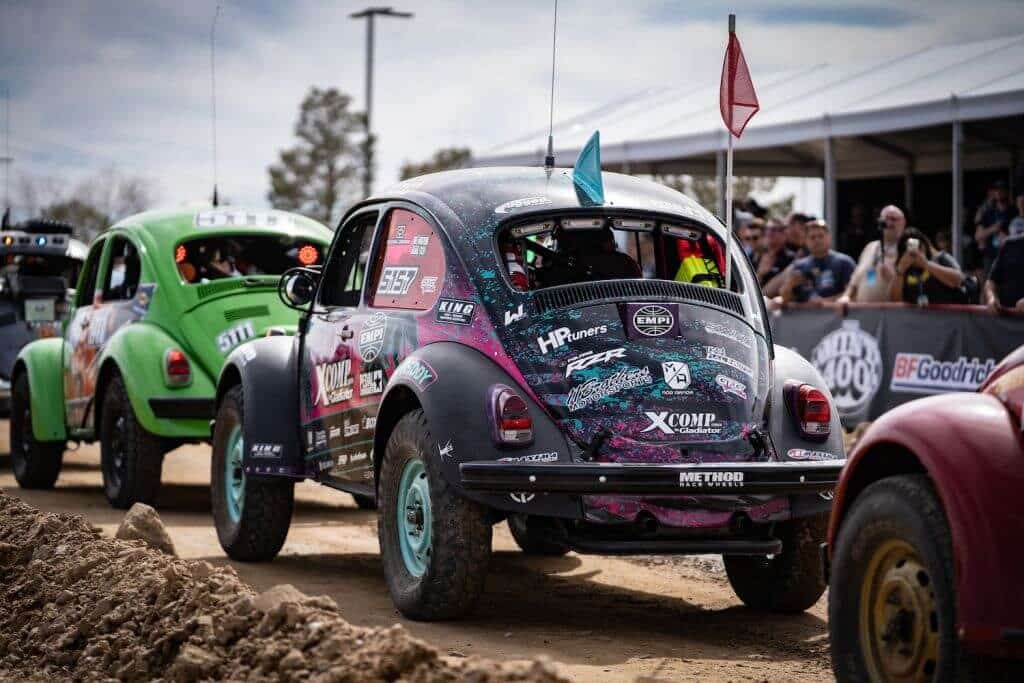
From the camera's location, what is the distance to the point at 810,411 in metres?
6.88

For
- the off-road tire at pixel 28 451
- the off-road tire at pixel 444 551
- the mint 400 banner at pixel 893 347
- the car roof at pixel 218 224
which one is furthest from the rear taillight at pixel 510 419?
the off-road tire at pixel 28 451

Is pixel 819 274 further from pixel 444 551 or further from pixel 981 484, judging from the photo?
pixel 981 484

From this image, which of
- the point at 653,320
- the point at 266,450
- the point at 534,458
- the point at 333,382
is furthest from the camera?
the point at 266,450

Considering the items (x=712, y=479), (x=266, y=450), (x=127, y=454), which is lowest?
(x=127, y=454)

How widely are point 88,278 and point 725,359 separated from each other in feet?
23.3

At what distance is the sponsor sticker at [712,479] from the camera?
253 inches

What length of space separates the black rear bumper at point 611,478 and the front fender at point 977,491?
6.04 feet

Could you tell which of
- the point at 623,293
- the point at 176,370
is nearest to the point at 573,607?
the point at 623,293

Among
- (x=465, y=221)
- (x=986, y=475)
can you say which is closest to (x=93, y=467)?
(x=465, y=221)

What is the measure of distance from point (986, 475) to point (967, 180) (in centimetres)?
1852

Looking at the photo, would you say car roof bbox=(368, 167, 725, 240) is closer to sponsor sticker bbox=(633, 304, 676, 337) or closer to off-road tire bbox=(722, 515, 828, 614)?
sponsor sticker bbox=(633, 304, 676, 337)

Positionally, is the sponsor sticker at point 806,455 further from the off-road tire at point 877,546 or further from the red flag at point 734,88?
the off-road tire at point 877,546

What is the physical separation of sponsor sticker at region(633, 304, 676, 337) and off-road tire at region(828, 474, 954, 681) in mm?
2005

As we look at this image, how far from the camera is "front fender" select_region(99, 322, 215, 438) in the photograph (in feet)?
35.3
